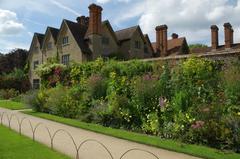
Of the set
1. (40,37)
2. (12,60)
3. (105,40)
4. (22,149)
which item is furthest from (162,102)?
(12,60)

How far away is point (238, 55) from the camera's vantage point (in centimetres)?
1269

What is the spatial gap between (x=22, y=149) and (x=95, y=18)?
28982mm

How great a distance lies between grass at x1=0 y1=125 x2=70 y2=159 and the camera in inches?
363

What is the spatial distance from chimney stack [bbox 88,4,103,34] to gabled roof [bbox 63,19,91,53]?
147 cm

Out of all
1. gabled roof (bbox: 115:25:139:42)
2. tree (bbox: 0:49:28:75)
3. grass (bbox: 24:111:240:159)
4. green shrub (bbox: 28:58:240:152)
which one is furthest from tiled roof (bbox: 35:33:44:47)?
grass (bbox: 24:111:240:159)

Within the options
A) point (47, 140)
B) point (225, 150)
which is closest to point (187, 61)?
point (225, 150)

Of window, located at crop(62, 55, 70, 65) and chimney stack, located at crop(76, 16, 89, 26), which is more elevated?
chimney stack, located at crop(76, 16, 89, 26)

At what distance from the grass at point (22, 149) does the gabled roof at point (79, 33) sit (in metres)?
26.4

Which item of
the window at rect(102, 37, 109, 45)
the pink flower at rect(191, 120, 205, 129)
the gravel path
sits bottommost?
the gravel path

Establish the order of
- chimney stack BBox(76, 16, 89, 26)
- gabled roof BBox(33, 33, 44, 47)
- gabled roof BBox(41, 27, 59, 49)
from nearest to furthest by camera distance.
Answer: gabled roof BBox(41, 27, 59, 49), chimney stack BBox(76, 16, 89, 26), gabled roof BBox(33, 33, 44, 47)

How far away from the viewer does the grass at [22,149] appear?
363 inches

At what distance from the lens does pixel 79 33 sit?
4012 cm

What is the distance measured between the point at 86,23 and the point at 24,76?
1142 cm

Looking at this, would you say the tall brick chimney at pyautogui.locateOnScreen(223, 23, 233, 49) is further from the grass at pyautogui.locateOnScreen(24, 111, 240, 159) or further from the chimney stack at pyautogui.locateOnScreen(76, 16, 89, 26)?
the grass at pyautogui.locateOnScreen(24, 111, 240, 159)
